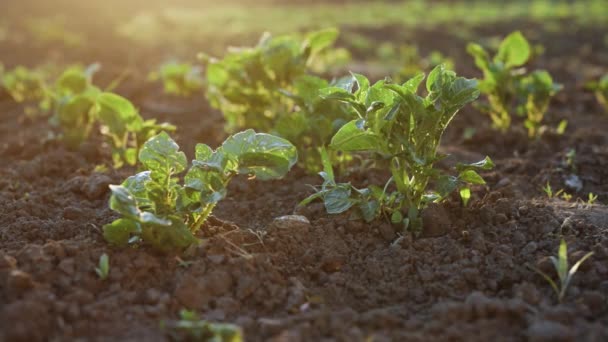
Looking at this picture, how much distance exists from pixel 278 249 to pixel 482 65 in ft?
6.92

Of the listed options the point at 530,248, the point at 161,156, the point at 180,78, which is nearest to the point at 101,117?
the point at 161,156

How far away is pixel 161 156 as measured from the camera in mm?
2461

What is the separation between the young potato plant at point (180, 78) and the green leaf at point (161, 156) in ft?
8.39

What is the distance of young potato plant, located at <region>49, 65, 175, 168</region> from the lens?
348cm

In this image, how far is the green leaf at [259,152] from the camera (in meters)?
2.45

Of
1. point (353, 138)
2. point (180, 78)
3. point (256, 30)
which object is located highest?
point (353, 138)

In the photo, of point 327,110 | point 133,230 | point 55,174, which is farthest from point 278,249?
point 55,174

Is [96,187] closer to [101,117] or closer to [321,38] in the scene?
[101,117]

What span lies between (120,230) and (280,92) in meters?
1.36

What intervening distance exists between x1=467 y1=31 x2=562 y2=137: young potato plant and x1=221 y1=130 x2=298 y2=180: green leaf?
1.87 metres

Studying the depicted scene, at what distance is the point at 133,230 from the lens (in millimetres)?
2416

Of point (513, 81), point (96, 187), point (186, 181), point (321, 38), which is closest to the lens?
point (186, 181)

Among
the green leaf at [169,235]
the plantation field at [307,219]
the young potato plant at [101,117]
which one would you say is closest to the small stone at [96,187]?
the plantation field at [307,219]

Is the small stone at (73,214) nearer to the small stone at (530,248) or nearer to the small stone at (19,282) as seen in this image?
the small stone at (19,282)
